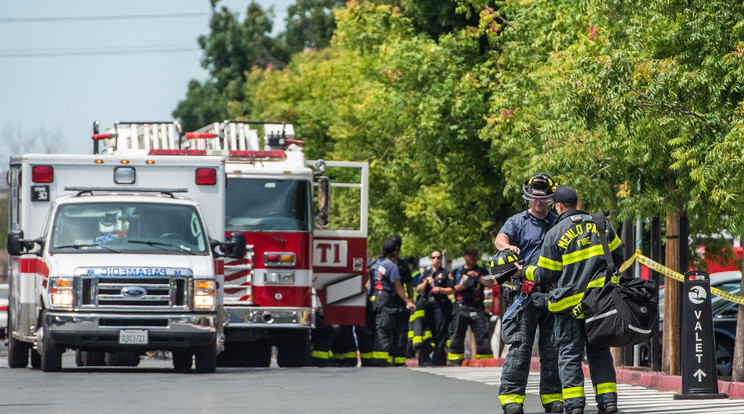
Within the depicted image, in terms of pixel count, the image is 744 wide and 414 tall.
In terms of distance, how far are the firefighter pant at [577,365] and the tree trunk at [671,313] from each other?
17.7 ft

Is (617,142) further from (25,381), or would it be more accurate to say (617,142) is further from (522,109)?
(25,381)

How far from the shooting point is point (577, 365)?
31.0ft

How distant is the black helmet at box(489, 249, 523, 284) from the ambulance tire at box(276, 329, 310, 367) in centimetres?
819

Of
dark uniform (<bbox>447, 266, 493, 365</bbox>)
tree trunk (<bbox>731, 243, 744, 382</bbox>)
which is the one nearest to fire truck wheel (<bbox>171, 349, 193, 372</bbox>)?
dark uniform (<bbox>447, 266, 493, 365</bbox>)

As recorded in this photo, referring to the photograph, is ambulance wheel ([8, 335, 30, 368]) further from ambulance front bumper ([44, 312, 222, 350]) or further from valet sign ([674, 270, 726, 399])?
valet sign ([674, 270, 726, 399])

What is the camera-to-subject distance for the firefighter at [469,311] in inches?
758

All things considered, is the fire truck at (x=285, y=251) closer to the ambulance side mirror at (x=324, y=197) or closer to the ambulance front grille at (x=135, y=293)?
the ambulance side mirror at (x=324, y=197)

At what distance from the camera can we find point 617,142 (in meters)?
14.0

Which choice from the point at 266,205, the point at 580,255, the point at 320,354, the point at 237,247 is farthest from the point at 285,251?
the point at 580,255

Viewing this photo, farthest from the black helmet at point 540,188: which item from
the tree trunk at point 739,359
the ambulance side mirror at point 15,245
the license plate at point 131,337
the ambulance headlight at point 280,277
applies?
the ambulance headlight at point 280,277

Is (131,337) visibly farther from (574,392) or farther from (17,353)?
(574,392)

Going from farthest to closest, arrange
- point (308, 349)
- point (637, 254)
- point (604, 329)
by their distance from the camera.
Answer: point (308, 349)
point (637, 254)
point (604, 329)

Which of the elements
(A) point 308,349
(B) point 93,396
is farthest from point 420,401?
(A) point 308,349

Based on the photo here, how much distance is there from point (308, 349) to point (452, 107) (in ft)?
19.8
